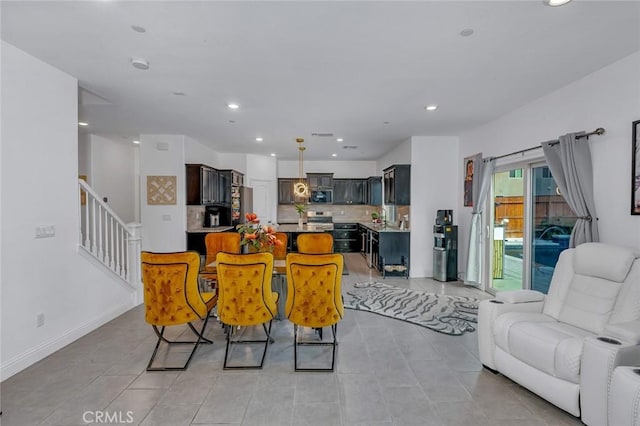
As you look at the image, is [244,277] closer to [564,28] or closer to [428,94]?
[428,94]

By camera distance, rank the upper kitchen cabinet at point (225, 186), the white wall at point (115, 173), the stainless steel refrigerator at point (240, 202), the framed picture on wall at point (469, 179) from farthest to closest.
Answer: the stainless steel refrigerator at point (240, 202), the upper kitchen cabinet at point (225, 186), the white wall at point (115, 173), the framed picture on wall at point (469, 179)

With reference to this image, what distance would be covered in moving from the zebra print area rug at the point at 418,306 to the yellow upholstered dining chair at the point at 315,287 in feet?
5.62

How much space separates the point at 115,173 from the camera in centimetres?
714

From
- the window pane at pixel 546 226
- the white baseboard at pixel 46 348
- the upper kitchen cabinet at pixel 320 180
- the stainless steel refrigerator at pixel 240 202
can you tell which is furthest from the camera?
the upper kitchen cabinet at pixel 320 180

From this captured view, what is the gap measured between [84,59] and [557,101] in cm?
537

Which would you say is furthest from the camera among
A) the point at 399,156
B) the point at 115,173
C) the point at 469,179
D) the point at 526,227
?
the point at 399,156

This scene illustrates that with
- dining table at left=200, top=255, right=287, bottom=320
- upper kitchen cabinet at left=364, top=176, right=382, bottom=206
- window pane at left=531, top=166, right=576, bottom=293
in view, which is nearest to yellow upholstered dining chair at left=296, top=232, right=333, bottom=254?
dining table at left=200, top=255, right=287, bottom=320

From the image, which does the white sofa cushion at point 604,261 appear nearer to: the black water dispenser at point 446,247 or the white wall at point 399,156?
the black water dispenser at point 446,247

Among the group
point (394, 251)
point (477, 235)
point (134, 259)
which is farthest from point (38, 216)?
point (477, 235)

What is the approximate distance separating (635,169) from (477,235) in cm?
274

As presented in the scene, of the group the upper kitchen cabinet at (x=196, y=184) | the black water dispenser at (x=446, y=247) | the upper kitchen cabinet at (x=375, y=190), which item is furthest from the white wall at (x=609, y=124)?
the upper kitchen cabinet at (x=196, y=184)

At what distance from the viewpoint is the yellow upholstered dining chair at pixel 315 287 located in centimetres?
284

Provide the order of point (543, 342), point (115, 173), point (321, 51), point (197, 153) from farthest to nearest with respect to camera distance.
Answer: point (115, 173), point (197, 153), point (321, 51), point (543, 342)

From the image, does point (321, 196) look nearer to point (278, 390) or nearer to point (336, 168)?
point (336, 168)
